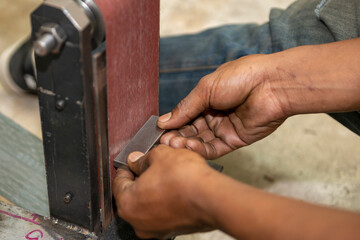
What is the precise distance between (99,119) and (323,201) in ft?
3.31

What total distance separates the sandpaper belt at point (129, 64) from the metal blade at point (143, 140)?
0.01 metres

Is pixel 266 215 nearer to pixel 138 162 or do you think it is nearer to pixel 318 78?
pixel 138 162

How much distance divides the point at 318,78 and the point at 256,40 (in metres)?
0.33

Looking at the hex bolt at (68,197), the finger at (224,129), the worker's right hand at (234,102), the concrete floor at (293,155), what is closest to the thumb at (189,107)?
the worker's right hand at (234,102)

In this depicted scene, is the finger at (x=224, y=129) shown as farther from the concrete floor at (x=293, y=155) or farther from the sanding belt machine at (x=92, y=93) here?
the concrete floor at (x=293, y=155)

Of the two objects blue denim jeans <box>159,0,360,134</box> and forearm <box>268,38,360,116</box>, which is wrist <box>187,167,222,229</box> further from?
blue denim jeans <box>159,0,360,134</box>

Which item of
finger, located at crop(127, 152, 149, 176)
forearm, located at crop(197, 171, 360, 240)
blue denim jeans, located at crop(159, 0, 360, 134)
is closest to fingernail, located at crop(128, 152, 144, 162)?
finger, located at crop(127, 152, 149, 176)

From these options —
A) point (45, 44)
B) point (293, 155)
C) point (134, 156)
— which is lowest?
Result: point (293, 155)

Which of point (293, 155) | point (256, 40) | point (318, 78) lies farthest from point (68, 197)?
point (293, 155)

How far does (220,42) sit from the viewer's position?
4.16 feet

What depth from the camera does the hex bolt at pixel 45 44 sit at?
66 centimetres

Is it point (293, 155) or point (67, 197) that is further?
point (293, 155)

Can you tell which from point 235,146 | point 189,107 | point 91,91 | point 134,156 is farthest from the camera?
point 235,146

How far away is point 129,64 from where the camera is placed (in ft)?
2.75
